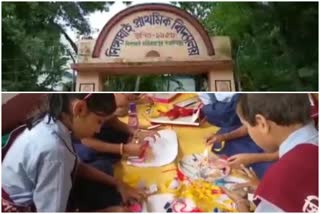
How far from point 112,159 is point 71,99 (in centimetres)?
23

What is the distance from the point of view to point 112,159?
7.82ft

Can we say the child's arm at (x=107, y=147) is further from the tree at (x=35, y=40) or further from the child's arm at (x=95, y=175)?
the tree at (x=35, y=40)

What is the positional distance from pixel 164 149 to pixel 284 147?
382 millimetres

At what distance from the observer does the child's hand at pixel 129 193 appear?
2.37 m

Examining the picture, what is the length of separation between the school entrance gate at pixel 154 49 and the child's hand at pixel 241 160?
226 millimetres

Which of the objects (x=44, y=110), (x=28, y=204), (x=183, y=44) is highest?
(x=183, y=44)

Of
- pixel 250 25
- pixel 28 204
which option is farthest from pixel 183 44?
pixel 28 204

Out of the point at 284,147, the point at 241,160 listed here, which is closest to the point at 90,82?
the point at 241,160

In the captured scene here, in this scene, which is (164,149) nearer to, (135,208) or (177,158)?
(177,158)

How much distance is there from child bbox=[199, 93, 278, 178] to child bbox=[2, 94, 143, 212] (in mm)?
303

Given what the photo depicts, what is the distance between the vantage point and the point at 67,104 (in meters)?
2.39

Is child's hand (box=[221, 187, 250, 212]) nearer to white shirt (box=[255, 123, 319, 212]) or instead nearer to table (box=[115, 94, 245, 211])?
table (box=[115, 94, 245, 211])

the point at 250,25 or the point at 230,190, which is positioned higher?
the point at 250,25

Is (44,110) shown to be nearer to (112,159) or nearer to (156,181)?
(112,159)
